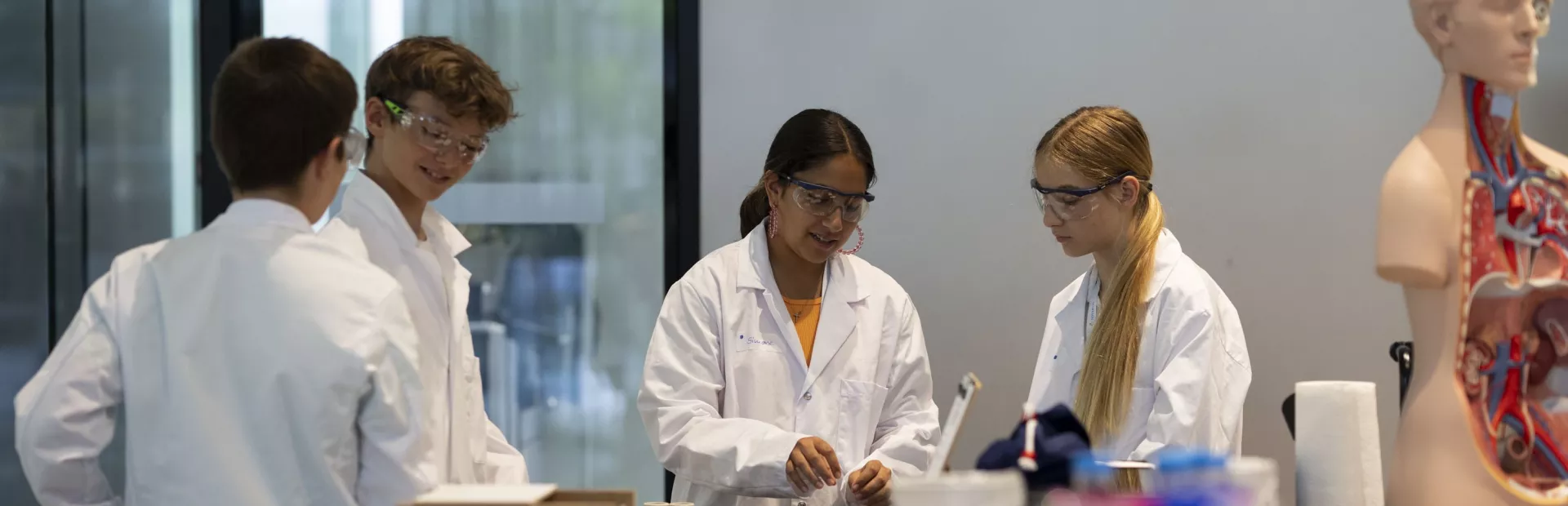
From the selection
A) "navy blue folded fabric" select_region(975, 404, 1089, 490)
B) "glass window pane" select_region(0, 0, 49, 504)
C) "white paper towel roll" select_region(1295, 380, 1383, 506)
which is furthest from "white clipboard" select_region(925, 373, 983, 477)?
"glass window pane" select_region(0, 0, 49, 504)

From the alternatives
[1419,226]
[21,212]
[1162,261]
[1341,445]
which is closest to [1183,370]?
[1162,261]

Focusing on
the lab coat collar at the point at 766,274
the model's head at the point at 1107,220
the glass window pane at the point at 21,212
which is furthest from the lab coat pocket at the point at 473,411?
the glass window pane at the point at 21,212

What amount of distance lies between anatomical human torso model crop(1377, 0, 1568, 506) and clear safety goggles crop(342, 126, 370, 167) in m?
1.54

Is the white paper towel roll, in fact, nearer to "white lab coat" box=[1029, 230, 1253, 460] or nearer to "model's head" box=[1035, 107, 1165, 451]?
"white lab coat" box=[1029, 230, 1253, 460]

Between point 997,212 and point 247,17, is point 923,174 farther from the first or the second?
point 247,17

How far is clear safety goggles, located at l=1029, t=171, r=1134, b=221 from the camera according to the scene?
224 cm

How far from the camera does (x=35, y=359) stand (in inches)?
132

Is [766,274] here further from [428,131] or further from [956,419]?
[956,419]

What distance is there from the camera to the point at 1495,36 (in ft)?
6.08

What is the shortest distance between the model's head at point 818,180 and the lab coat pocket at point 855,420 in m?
0.27

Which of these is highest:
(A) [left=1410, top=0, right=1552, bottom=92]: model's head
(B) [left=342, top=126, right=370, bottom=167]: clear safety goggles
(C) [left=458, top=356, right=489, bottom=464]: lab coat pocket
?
(A) [left=1410, top=0, right=1552, bottom=92]: model's head

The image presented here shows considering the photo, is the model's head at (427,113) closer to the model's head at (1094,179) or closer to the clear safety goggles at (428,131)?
the clear safety goggles at (428,131)

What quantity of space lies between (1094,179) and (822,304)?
1.97ft

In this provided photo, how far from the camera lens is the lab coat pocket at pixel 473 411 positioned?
195cm
